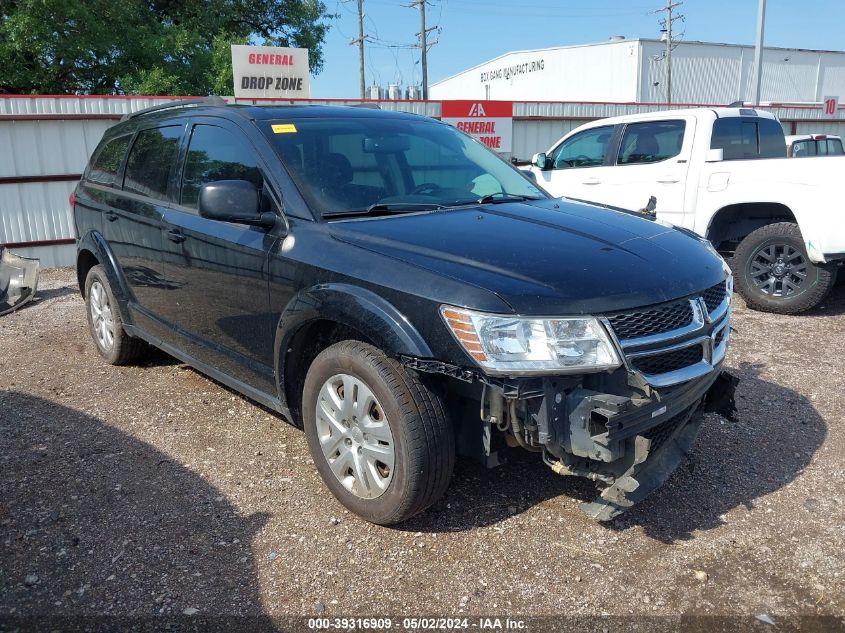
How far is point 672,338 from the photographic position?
2.81 meters

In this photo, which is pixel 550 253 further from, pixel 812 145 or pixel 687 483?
pixel 812 145

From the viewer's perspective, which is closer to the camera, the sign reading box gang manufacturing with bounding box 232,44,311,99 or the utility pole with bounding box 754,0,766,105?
the sign reading box gang manufacturing with bounding box 232,44,311,99

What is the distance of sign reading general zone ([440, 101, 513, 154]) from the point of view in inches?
448

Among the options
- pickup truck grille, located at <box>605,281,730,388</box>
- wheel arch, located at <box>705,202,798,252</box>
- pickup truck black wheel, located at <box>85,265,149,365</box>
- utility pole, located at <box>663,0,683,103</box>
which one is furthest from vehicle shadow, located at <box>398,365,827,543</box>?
utility pole, located at <box>663,0,683,103</box>

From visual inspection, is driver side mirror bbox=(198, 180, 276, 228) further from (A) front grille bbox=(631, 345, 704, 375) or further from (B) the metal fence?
(B) the metal fence

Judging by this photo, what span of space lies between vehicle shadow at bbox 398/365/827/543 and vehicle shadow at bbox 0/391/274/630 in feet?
2.81

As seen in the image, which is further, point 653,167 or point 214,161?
point 653,167

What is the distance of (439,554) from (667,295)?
56.6 inches

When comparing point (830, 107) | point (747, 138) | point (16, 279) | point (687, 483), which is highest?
point (830, 107)

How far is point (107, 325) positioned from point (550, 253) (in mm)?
3954

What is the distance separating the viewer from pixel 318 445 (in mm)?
3324

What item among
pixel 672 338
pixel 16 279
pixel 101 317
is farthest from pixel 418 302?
pixel 16 279

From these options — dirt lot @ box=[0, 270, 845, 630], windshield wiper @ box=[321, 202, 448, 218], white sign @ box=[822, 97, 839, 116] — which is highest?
white sign @ box=[822, 97, 839, 116]

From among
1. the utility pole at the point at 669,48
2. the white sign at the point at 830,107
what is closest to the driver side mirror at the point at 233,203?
the white sign at the point at 830,107
